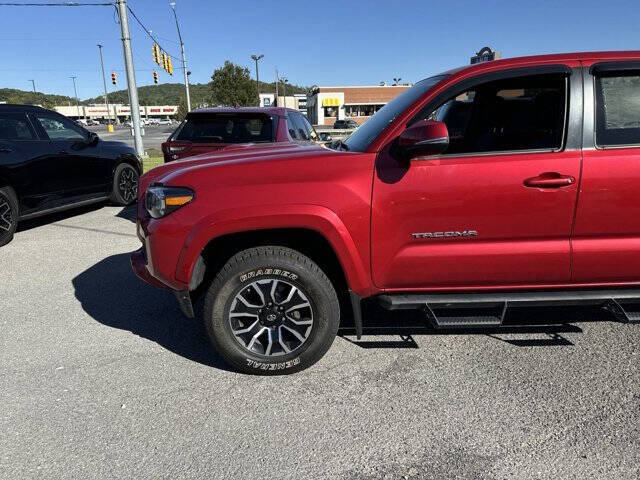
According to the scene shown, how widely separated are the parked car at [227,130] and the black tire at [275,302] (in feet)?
11.1

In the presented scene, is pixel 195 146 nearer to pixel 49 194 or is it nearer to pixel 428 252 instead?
pixel 49 194

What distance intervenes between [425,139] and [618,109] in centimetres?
133

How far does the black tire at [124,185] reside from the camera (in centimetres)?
843

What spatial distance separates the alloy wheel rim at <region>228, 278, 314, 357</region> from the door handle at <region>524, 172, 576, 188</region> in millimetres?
1531

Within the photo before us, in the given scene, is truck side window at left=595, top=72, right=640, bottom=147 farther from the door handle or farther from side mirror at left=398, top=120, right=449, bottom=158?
side mirror at left=398, top=120, right=449, bottom=158

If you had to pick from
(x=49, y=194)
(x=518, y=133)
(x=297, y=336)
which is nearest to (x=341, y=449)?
(x=297, y=336)

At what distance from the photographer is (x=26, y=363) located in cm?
325

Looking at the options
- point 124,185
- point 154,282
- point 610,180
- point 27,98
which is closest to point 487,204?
point 610,180

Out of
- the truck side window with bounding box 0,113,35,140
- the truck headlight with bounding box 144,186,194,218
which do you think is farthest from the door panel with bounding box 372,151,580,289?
the truck side window with bounding box 0,113,35,140

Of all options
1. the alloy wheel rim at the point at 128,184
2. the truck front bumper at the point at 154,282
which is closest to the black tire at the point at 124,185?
the alloy wheel rim at the point at 128,184

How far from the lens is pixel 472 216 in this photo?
282 cm

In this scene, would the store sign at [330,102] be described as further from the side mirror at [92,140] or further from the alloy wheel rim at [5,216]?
the alloy wheel rim at [5,216]

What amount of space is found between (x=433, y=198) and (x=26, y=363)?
9.78ft

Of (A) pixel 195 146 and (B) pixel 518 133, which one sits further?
(A) pixel 195 146
